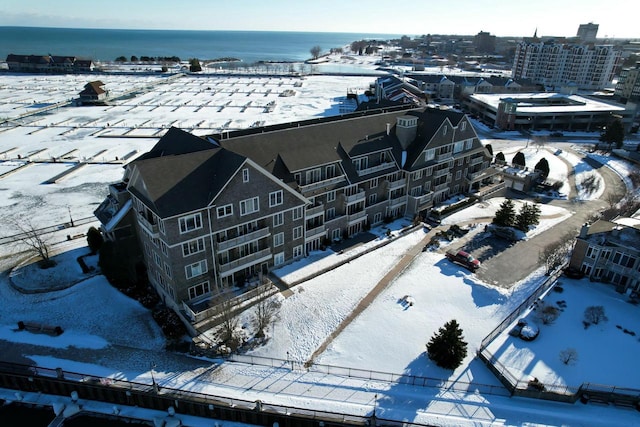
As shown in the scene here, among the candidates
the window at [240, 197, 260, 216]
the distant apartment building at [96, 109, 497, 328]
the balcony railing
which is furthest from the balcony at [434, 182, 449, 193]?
the window at [240, 197, 260, 216]

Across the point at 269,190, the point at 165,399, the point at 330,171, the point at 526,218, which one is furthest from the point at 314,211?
the point at 526,218

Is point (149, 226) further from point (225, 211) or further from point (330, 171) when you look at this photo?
point (330, 171)

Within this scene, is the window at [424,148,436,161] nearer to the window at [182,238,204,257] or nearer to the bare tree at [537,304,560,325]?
the bare tree at [537,304,560,325]

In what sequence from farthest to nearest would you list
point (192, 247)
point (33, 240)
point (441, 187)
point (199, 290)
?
point (441, 187)
point (33, 240)
point (199, 290)
point (192, 247)

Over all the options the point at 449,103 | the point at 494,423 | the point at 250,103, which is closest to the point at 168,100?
the point at 250,103

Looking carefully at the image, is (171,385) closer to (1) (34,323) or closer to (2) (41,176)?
(1) (34,323)
